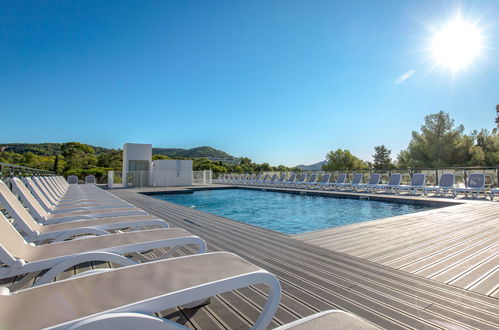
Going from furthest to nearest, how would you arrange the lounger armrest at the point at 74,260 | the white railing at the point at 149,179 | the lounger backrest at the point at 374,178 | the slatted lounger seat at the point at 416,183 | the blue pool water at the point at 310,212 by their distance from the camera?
the white railing at the point at 149,179, the lounger backrest at the point at 374,178, the slatted lounger seat at the point at 416,183, the blue pool water at the point at 310,212, the lounger armrest at the point at 74,260

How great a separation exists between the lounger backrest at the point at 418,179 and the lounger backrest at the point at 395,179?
54 centimetres

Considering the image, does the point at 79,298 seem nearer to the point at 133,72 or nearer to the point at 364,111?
the point at 133,72

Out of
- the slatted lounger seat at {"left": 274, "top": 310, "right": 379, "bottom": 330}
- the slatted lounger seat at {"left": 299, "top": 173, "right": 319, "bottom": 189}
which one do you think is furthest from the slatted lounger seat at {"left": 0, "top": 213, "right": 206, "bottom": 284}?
the slatted lounger seat at {"left": 299, "top": 173, "right": 319, "bottom": 189}

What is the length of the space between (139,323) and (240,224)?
3.91 meters

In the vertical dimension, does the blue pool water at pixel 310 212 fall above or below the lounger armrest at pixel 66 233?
below

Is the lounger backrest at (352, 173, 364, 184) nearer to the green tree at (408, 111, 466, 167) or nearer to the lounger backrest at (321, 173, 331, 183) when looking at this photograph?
the lounger backrest at (321, 173, 331, 183)

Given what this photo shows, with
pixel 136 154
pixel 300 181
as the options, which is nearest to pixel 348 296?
pixel 300 181

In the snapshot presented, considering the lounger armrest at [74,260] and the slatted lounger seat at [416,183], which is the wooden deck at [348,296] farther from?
the slatted lounger seat at [416,183]

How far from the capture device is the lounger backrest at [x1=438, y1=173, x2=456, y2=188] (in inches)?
381

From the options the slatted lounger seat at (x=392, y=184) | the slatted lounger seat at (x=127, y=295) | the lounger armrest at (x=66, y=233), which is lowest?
the lounger armrest at (x=66, y=233)

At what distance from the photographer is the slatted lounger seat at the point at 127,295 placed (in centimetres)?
86

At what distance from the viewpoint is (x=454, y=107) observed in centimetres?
3150

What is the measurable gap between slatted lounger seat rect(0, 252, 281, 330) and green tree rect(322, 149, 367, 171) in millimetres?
43329

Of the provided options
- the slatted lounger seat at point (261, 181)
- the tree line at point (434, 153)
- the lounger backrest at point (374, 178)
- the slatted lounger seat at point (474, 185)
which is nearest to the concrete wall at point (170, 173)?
the slatted lounger seat at point (261, 181)
